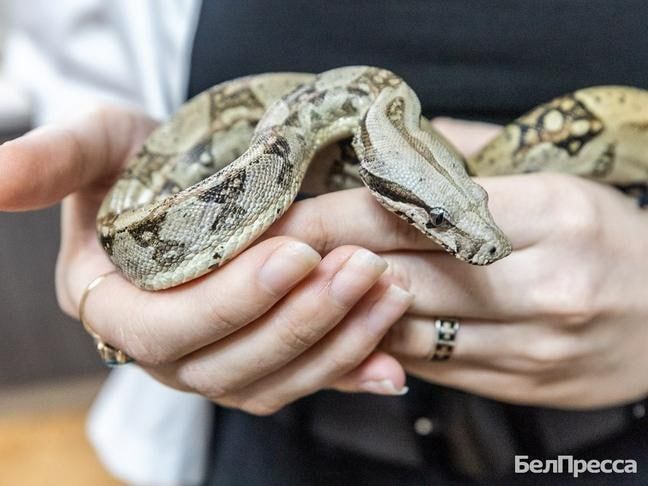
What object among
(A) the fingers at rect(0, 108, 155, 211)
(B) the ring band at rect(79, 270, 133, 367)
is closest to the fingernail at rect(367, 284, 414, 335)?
(B) the ring band at rect(79, 270, 133, 367)

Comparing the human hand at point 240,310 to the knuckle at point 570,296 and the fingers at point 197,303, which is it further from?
the knuckle at point 570,296

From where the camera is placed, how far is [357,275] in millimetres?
796

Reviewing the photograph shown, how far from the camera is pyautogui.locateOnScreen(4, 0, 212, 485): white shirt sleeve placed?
4.57 feet

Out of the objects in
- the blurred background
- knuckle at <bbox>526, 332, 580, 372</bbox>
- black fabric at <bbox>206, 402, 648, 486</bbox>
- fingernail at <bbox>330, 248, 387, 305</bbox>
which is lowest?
the blurred background

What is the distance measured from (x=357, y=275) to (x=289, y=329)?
127 millimetres

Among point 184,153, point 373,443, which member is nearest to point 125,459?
point 373,443

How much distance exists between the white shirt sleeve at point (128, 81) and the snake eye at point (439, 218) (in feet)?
2.30

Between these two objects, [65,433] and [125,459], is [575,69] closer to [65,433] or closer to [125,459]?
[125,459]

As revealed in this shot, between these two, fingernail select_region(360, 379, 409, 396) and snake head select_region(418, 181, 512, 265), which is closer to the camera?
snake head select_region(418, 181, 512, 265)

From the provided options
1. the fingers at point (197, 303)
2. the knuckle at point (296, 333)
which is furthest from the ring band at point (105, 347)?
the knuckle at point (296, 333)

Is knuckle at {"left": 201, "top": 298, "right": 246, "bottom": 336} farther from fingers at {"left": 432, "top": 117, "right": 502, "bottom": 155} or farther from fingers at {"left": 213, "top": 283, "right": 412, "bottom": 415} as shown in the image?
fingers at {"left": 432, "top": 117, "right": 502, "bottom": 155}

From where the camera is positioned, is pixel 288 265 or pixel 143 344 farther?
pixel 143 344

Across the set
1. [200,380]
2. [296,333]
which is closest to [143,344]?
[200,380]

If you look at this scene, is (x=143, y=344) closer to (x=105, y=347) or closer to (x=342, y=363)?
(x=105, y=347)
